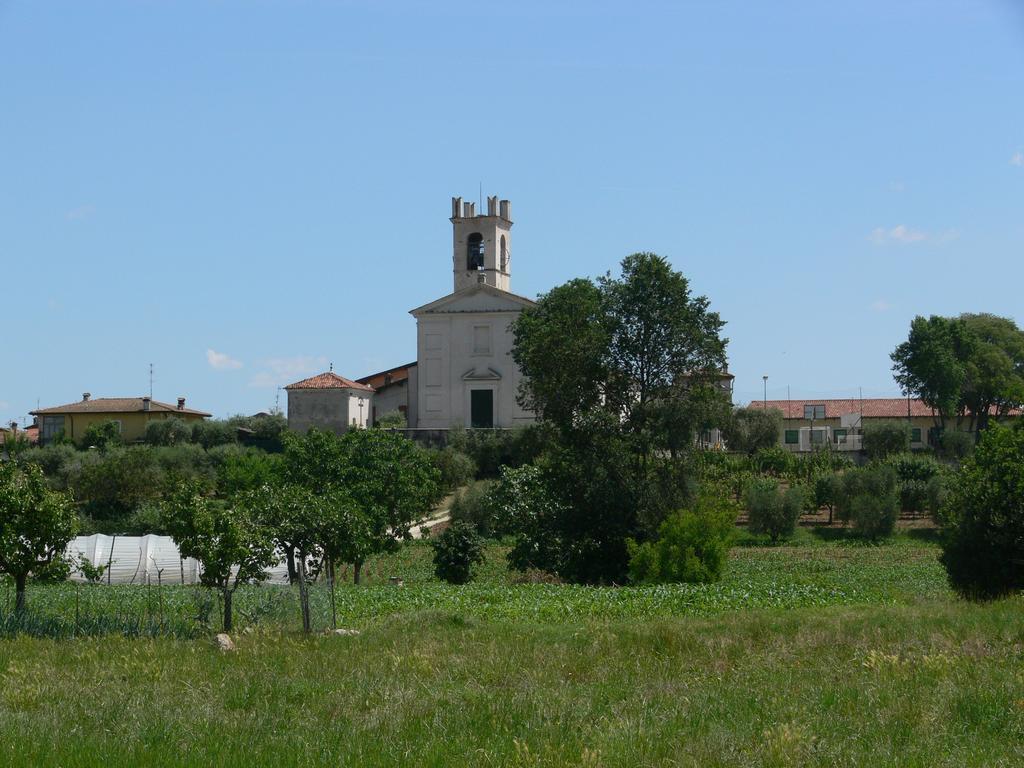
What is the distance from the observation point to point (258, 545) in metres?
21.0

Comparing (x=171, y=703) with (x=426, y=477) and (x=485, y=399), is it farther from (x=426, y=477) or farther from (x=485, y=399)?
(x=485, y=399)

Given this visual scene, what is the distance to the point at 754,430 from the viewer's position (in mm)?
86375

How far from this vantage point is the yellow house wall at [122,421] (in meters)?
84.9

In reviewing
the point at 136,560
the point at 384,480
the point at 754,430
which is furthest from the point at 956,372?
the point at 136,560

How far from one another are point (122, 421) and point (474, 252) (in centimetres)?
2753

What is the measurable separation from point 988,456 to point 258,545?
15.0 m

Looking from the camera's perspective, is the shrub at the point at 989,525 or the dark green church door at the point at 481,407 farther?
the dark green church door at the point at 481,407

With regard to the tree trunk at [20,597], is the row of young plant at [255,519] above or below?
above

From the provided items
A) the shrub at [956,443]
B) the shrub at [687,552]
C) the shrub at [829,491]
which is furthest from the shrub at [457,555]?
the shrub at [956,443]

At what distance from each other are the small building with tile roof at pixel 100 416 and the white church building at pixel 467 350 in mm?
12578

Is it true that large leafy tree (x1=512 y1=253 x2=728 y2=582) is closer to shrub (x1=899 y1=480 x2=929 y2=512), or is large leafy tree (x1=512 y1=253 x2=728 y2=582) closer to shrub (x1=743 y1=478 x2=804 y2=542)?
shrub (x1=743 y1=478 x2=804 y2=542)

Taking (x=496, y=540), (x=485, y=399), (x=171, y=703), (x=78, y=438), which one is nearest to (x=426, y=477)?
(x=496, y=540)

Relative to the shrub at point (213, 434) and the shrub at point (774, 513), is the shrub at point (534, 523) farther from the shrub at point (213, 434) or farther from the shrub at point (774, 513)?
the shrub at point (213, 434)

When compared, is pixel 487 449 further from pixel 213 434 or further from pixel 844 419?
pixel 844 419
